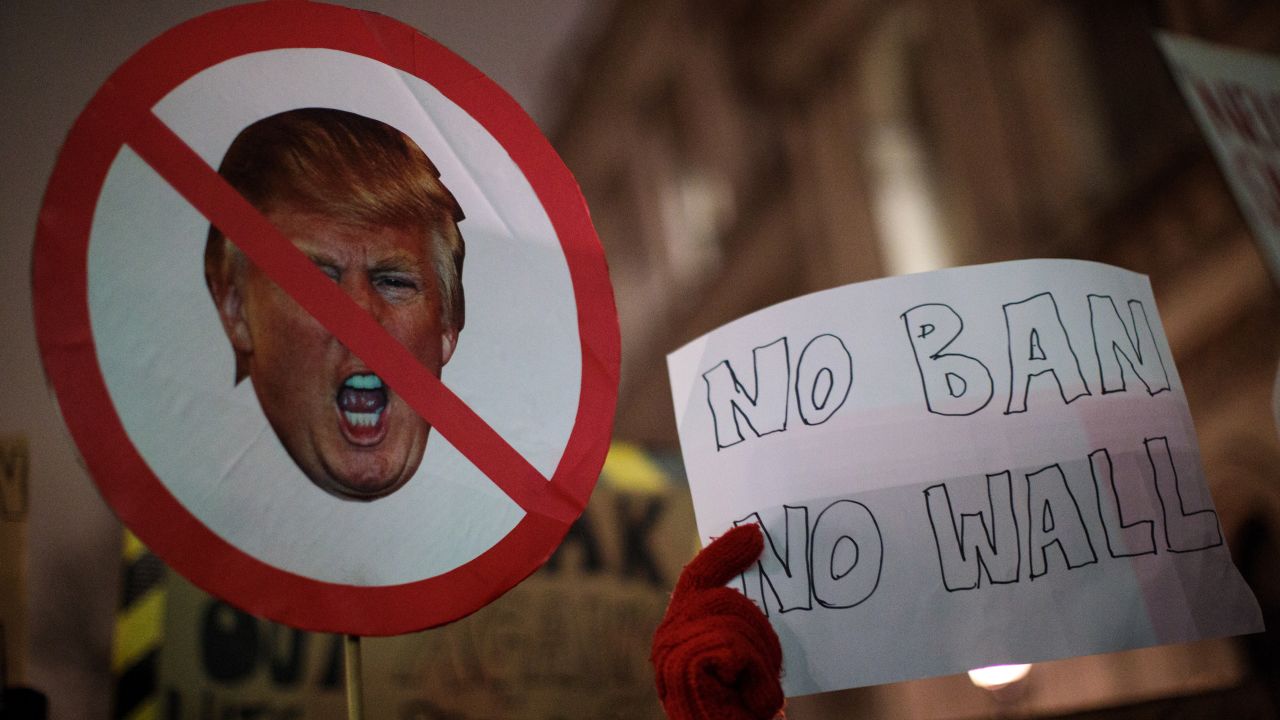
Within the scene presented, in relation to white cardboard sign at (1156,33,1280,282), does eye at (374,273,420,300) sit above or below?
below

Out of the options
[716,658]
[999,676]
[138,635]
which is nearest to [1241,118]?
[716,658]

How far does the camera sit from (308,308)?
727 mm

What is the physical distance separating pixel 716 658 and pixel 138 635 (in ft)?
4.08

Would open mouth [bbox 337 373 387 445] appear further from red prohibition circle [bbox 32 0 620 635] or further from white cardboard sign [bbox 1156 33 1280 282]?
white cardboard sign [bbox 1156 33 1280 282]

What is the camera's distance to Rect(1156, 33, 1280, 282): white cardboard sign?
125 cm

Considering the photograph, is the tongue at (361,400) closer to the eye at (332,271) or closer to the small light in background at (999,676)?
the eye at (332,271)

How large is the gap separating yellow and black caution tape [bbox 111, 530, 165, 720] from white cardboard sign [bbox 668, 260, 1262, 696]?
113 cm

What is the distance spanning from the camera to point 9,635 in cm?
74

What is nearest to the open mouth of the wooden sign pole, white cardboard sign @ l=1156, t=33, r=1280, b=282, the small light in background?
Answer: the wooden sign pole

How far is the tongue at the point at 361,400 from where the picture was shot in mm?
740

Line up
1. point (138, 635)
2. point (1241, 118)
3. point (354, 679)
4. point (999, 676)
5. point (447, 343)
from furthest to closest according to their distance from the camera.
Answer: point (999, 676)
point (138, 635)
point (1241, 118)
point (447, 343)
point (354, 679)

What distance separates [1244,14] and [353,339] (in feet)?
19.4

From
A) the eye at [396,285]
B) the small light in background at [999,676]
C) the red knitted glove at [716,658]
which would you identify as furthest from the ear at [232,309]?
the small light in background at [999,676]

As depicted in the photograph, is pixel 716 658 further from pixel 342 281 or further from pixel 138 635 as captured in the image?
pixel 138 635
